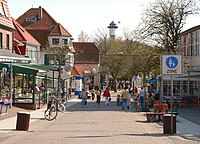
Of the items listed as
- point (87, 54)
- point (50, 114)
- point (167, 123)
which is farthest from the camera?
point (87, 54)

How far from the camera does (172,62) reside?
62.1 feet

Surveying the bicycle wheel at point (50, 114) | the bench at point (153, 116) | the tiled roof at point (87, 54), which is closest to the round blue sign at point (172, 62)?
the bench at point (153, 116)

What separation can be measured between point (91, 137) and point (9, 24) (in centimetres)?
2681

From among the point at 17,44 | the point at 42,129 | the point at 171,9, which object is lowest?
the point at 42,129

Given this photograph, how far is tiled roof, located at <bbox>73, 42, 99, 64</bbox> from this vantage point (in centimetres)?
9756

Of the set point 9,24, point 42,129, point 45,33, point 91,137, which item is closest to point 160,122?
point 42,129

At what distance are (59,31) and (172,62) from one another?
56307mm

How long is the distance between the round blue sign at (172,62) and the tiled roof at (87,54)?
3067 inches

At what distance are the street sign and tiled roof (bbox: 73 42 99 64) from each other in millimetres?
77887

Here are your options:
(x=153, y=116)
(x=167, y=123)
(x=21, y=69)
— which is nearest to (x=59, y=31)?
(x=21, y=69)

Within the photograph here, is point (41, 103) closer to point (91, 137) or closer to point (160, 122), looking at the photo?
point (160, 122)

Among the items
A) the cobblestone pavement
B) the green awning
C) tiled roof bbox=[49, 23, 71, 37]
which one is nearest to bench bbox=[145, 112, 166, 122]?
the cobblestone pavement

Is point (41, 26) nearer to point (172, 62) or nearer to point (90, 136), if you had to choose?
point (172, 62)

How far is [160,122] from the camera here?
25062 millimetres
